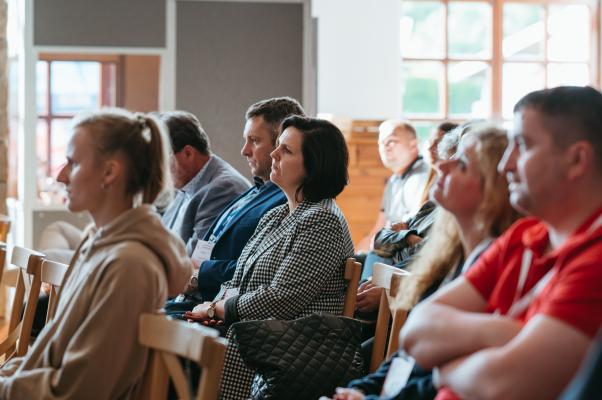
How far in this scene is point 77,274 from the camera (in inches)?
82.4

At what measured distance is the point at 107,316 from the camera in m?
1.88

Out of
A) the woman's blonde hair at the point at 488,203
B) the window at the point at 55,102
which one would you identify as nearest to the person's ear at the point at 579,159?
the woman's blonde hair at the point at 488,203

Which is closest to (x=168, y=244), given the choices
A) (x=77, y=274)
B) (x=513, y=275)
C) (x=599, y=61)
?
(x=77, y=274)

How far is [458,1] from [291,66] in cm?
375

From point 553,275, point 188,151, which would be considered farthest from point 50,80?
point 553,275

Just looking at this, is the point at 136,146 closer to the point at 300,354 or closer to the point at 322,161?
the point at 300,354

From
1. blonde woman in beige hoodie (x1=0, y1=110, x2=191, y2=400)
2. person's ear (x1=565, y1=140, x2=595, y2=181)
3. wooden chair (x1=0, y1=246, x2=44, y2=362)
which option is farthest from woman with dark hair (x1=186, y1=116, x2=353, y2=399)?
person's ear (x1=565, y1=140, x2=595, y2=181)

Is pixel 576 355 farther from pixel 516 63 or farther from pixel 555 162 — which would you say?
pixel 516 63

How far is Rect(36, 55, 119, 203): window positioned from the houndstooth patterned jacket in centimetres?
418

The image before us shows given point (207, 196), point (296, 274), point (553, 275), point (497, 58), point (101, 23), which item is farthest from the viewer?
point (497, 58)

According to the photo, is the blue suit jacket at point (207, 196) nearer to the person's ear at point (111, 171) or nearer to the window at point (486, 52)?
the person's ear at point (111, 171)

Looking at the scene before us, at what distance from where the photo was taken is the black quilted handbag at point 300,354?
2445 millimetres

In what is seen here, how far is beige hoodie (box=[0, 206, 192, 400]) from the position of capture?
6.16ft

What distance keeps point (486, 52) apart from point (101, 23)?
15.4 feet
